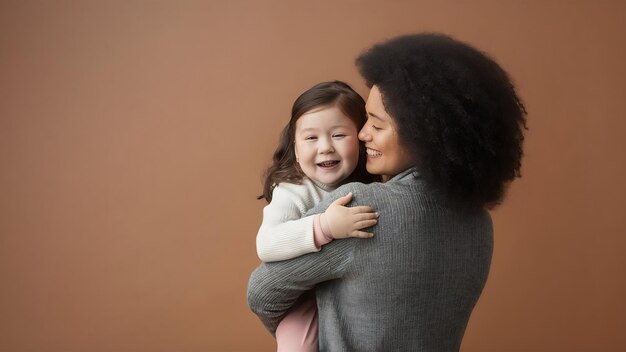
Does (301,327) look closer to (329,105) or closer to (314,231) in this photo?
(314,231)

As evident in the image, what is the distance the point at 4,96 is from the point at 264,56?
127 cm

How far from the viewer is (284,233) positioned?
162 cm

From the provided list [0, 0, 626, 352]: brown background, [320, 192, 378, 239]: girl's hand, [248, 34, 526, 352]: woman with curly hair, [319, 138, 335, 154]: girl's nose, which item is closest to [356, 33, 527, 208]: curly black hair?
[248, 34, 526, 352]: woman with curly hair

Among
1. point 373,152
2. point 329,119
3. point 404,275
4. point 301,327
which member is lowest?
point 301,327

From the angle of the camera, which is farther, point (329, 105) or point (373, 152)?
point (329, 105)

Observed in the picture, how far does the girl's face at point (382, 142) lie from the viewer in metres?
1.61

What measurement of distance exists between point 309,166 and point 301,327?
1.57ft

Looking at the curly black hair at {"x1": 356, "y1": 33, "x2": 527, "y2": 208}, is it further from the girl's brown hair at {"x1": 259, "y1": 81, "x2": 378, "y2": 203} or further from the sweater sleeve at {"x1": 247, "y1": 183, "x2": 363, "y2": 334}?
the girl's brown hair at {"x1": 259, "y1": 81, "x2": 378, "y2": 203}

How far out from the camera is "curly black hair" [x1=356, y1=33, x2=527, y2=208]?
1.50 meters

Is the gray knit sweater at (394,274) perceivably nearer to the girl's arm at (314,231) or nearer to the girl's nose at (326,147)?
the girl's arm at (314,231)

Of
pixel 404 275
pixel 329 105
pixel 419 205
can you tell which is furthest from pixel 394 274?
pixel 329 105

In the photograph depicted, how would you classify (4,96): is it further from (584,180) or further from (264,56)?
(584,180)

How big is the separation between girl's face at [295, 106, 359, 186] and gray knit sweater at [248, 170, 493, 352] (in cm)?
40

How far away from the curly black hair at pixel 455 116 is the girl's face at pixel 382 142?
39mm
